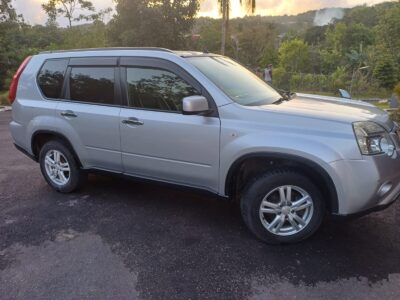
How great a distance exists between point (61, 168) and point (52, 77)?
1112 mm

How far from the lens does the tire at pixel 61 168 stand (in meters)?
4.74

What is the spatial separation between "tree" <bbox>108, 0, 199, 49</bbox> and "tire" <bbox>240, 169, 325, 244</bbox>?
19236 mm

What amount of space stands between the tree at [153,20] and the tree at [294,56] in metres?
24.5

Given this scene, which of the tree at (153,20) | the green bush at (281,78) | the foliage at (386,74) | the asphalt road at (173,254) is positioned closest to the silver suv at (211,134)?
the asphalt road at (173,254)

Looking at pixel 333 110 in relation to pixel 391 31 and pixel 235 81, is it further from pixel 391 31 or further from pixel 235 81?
pixel 391 31

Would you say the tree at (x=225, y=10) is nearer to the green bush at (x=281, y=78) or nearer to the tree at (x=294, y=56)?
the green bush at (x=281, y=78)

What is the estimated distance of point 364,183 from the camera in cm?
311

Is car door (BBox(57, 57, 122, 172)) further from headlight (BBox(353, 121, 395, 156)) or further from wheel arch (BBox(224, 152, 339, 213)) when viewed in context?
headlight (BBox(353, 121, 395, 156))

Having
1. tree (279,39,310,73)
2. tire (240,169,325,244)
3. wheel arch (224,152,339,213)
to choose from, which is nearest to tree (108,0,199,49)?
wheel arch (224,152,339,213)

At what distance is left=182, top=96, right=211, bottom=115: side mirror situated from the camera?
3406 millimetres

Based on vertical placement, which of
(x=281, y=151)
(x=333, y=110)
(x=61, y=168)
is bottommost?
(x=61, y=168)

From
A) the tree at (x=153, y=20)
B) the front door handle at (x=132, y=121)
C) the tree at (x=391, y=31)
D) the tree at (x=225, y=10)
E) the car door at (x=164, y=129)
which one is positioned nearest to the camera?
the car door at (x=164, y=129)

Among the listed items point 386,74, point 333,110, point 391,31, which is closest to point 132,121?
point 333,110

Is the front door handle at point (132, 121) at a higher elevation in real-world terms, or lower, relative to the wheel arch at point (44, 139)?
higher
